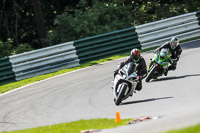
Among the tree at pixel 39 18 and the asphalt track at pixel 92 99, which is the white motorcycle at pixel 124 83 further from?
the tree at pixel 39 18

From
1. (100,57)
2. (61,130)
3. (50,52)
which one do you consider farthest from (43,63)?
(61,130)

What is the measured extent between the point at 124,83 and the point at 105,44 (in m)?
8.02

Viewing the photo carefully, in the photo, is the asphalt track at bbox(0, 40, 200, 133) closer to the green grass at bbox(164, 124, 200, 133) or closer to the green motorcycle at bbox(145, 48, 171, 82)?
the green motorcycle at bbox(145, 48, 171, 82)

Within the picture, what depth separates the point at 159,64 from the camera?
13.4 metres

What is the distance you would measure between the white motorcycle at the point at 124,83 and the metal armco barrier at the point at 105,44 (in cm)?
729

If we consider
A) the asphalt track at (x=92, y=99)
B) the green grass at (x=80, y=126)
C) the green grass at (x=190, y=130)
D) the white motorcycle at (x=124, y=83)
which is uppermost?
the green grass at (x=190, y=130)

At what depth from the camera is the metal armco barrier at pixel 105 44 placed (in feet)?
61.0

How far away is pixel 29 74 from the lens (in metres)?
17.7

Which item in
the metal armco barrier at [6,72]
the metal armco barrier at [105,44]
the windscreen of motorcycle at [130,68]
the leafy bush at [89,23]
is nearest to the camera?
the windscreen of motorcycle at [130,68]

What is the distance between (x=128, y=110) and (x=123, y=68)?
4.94 feet

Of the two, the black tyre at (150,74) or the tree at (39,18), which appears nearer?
the black tyre at (150,74)

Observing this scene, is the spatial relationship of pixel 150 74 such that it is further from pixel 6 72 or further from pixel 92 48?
pixel 6 72

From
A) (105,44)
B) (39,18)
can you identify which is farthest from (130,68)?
(39,18)

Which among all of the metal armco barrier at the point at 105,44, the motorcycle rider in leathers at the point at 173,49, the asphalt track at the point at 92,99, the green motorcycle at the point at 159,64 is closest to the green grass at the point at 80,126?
the asphalt track at the point at 92,99
